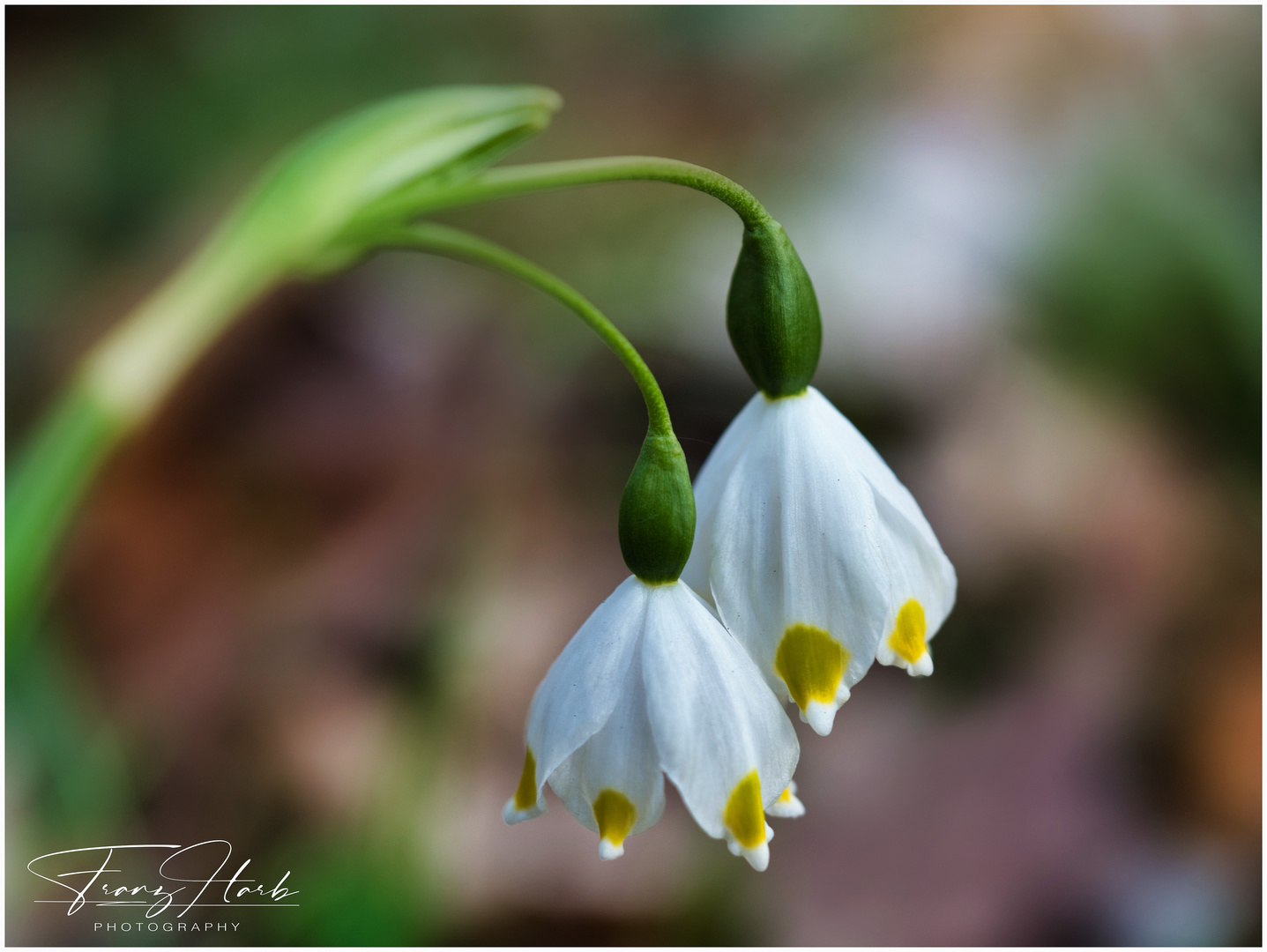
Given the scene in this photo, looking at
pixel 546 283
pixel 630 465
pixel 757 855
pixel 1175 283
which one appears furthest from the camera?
pixel 1175 283

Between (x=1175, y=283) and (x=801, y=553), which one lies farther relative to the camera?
(x=1175, y=283)

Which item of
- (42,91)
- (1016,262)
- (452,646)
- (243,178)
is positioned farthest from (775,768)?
(42,91)

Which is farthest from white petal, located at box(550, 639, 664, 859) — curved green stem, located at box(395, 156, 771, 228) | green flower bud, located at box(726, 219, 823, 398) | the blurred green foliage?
the blurred green foliage

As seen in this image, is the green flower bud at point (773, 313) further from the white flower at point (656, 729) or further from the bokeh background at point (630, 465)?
the bokeh background at point (630, 465)

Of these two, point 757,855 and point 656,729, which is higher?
point 656,729

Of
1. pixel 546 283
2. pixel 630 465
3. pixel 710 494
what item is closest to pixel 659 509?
pixel 710 494

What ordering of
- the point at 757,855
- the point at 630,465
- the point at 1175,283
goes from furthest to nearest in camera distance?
the point at 1175,283
the point at 630,465
the point at 757,855

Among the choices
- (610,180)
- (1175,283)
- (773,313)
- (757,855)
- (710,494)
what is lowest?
(1175,283)

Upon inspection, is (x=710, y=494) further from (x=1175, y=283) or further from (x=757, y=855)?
(x=1175, y=283)

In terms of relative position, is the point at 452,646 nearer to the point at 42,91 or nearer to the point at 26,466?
the point at 26,466
